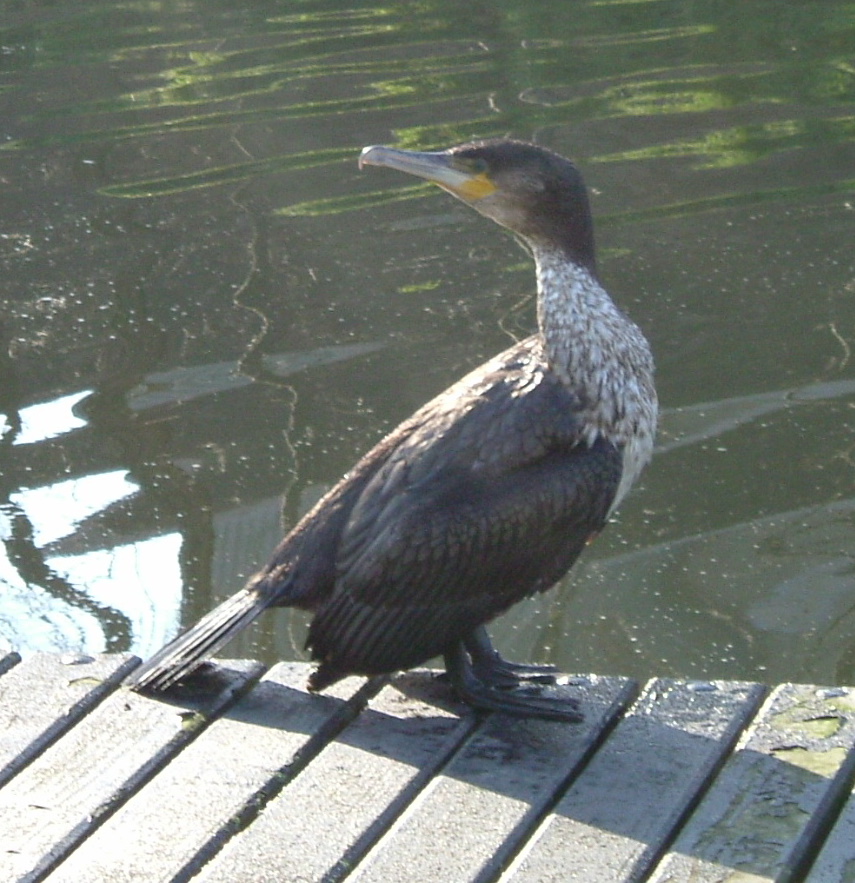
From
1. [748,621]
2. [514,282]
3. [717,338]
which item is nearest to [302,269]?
[514,282]

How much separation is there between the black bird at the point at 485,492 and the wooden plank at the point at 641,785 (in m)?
0.20

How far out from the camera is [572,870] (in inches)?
115

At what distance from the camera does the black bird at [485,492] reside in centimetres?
342

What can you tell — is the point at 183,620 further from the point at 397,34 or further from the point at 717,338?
the point at 397,34

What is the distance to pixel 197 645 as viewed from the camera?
3592mm

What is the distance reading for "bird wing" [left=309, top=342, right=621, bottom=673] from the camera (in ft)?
11.2

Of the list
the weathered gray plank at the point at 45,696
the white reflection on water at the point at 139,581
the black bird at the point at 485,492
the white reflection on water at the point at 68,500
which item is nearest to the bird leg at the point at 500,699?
the black bird at the point at 485,492

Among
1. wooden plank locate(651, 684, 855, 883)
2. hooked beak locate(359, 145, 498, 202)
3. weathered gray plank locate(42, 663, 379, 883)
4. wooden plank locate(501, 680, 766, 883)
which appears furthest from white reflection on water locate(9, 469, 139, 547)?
wooden plank locate(651, 684, 855, 883)

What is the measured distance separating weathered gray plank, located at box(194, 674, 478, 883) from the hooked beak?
1124 millimetres

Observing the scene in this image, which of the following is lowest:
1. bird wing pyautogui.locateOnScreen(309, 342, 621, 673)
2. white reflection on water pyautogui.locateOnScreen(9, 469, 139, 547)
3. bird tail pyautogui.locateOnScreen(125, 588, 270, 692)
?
white reflection on water pyautogui.locateOnScreen(9, 469, 139, 547)

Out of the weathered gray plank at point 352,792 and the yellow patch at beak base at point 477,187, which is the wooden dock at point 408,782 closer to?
the weathered gray plank at point 352,792

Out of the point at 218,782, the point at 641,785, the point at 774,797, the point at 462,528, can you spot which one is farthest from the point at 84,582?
the point at 774,797

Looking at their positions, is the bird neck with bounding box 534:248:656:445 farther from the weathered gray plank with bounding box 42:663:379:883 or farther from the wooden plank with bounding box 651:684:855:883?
the weathered gray plank with bounding box 42:663:379:883

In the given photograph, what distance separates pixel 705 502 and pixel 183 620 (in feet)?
5.71
